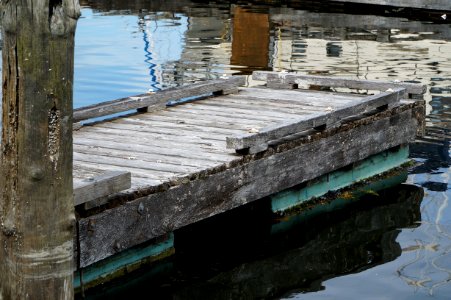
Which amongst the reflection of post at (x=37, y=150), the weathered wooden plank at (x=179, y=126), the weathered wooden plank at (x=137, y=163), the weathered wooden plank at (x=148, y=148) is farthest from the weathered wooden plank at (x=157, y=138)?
the reflection of post at (x=37, y=150)

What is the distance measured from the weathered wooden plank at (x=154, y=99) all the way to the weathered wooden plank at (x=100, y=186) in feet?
10.3

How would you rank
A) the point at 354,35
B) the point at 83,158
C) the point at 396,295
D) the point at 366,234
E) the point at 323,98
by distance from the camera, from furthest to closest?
1. the point at 354,35
2. the point at 323,98
3. the point at 366,234
4. the point at 83,158
5. the point at 396,295

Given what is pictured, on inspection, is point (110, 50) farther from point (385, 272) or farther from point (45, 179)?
point (45, 179)

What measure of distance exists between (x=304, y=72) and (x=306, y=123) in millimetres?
14147

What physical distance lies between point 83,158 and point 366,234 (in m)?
Answer: 3.28

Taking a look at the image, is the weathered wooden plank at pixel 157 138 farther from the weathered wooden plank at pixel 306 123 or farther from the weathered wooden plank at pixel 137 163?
the weathered wooden plank at pixel 137 163

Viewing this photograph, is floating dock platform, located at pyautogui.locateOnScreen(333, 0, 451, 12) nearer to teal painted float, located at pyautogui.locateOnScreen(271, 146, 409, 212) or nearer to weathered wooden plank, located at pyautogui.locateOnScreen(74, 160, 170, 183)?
teal painted float, located at pyautogui.locateOnScreen(271, 146, 409, 212)

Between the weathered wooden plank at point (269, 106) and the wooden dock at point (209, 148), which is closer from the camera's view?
the wooden dock at point (209, 148)

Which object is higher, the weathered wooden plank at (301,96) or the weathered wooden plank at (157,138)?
the weathered wooden plank at (301,96)

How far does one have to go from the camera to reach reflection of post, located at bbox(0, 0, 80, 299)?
595 centimetres

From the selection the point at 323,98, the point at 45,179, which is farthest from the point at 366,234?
the point at 45,179

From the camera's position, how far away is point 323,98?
1404 cm

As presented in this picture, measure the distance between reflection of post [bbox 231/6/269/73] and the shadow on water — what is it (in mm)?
13902

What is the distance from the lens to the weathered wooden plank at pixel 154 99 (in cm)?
1228
